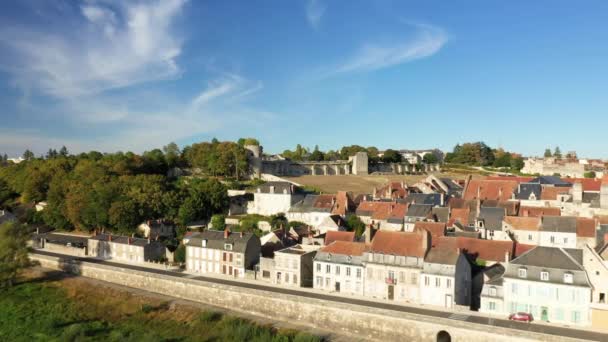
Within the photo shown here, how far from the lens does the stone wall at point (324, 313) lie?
19.5m

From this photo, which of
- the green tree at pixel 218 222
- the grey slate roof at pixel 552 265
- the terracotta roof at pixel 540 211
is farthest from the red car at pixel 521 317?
the green tree at pixel 218 222

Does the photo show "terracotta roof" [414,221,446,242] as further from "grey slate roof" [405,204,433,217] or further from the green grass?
the green grass

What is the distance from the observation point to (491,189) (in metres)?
38.7

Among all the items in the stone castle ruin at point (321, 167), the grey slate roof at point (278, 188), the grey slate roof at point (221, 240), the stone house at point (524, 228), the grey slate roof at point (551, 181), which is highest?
the stone castle ruin at point (321, 167)

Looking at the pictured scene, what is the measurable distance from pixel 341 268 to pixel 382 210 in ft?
34.9

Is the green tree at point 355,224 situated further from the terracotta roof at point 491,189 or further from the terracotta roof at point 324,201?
the terracotta roof at point 491,189

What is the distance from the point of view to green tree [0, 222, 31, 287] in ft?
104

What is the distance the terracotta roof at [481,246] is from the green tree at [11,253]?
27.7 metres

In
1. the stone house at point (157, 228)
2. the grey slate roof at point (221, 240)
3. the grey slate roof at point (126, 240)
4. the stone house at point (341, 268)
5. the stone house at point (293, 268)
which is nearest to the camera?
the stone house at point (341, 268)

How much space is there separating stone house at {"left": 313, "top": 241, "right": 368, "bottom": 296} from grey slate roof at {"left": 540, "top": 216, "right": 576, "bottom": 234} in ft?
37.3

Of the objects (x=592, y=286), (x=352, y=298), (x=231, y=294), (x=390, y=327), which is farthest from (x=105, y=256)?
(x=592, y=286)

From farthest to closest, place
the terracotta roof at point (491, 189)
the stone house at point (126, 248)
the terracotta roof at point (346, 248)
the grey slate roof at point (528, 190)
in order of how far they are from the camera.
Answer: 1. the terracotta roof at point (491, 189)
2. the grey slate roof at point (528, 190)
3. the stone house at point (126, 248)
4. the terracotta roof at point (346, 248)

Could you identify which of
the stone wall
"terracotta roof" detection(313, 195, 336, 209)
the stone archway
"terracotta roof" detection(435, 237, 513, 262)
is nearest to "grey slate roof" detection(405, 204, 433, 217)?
"terracotta roof" detection(435, 237, 513, 262)

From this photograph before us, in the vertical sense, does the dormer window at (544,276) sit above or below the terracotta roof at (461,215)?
below
